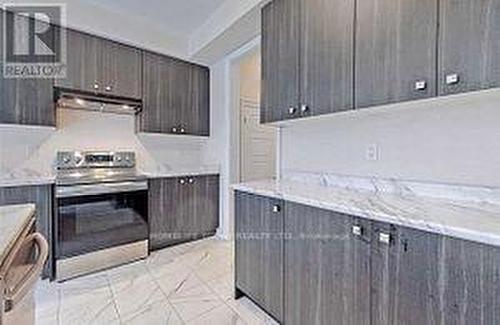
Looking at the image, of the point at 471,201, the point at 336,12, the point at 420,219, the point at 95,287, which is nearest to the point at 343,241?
the point at 420,219

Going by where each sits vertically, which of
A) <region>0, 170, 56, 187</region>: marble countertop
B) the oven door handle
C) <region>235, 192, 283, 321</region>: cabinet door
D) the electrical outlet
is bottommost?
<region>235, 192, 283, 321</region>: cabinet door

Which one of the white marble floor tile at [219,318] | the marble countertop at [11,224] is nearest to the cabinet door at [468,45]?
the marble countertop at [11,224]

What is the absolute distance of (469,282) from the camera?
103 cm

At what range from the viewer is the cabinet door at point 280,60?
2.25 m

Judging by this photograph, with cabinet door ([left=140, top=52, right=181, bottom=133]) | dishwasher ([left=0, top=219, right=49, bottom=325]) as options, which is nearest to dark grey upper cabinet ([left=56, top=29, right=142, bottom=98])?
cabinet door ([left=140, top=52, right=181, bottom=133])

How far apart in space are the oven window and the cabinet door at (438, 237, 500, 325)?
282cm

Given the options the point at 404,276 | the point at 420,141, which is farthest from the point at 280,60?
the point at 404,276

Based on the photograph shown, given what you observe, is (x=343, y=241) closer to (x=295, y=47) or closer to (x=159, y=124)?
(x=295, y=47)

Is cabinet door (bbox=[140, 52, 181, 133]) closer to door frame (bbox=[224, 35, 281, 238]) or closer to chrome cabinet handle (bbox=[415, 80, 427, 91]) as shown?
door frame (bbox=[224, 35, 281, 238])

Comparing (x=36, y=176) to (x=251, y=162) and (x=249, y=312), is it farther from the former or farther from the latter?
(x=251, y=162)

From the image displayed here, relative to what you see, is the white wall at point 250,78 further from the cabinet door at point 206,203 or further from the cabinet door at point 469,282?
the cabinet door at point 469,282

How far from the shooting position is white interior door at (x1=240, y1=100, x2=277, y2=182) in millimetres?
4195

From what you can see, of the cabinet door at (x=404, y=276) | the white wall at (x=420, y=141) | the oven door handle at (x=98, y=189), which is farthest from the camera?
the oven door handle at (x=98, y=189)

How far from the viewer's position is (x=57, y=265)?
2.68 metres
